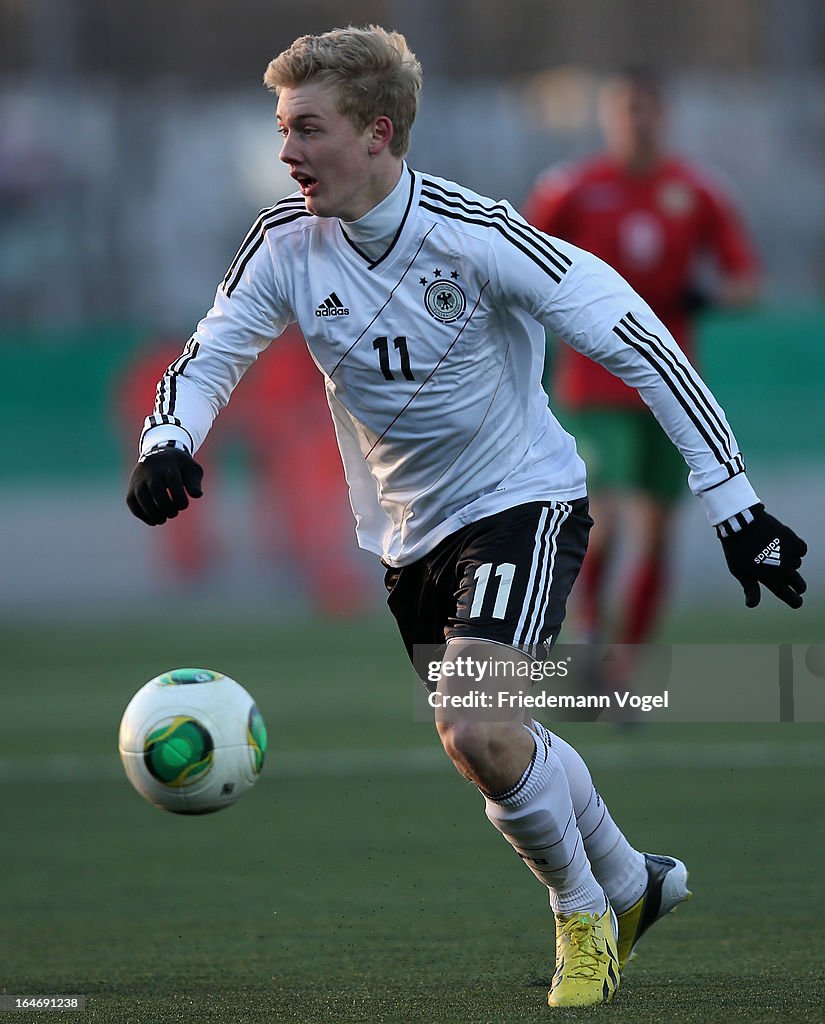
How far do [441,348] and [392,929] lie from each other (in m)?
1.46

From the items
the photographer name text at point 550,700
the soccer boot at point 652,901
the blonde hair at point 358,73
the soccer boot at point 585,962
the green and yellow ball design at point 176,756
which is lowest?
the soccer boot at point 585,962

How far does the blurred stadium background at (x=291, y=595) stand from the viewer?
4496 mm

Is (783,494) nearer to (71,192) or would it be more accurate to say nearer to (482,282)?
(71,192)

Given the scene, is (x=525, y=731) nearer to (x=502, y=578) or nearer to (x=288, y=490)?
(x=502, y=578)

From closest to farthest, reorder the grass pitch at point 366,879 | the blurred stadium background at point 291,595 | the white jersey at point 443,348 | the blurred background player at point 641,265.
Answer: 1. the grass pitch at point 366,879
2. the white jersey at point 443,348
3. the blurred stadium background at point 291,595
4. the blurred background player at point 641,265

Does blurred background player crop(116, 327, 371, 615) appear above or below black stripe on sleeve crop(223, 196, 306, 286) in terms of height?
above

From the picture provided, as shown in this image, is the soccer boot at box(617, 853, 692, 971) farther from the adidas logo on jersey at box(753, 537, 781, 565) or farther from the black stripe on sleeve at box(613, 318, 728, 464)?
the black stripe on sleeve at box(613, 318, 728, 464)

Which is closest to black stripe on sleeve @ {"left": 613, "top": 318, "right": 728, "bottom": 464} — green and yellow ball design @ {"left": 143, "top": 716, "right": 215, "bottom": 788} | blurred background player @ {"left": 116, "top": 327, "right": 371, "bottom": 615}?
green and yellow ball design @ {"left": 143, "top": 716, "right": 215, "bottom": 788}

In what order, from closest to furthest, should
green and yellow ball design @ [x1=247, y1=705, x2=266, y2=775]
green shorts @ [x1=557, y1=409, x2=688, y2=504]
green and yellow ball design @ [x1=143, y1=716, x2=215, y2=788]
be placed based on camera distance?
green and yellow ball design @ [x1=143, y1=716, x2=215, y2=788] < green and yellow ball design @ [x1=247, y1=705, x2=266, y2=775] < green shorts @ [x1=557, y1=409, x2=688, y2=504]

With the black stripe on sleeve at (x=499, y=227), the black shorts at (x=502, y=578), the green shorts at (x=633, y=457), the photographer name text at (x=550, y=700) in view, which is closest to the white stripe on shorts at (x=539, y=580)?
the black shorts at (x=502, y=578)

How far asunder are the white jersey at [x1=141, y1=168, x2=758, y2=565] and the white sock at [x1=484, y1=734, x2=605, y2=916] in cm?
59

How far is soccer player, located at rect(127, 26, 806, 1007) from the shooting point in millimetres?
4020

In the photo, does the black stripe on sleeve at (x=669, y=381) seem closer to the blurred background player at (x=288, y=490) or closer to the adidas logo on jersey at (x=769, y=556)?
the adidas logo on jersey at (x=769, y=556)

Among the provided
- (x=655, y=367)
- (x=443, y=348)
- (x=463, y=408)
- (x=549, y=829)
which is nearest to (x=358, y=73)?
(x=443, y=348)
